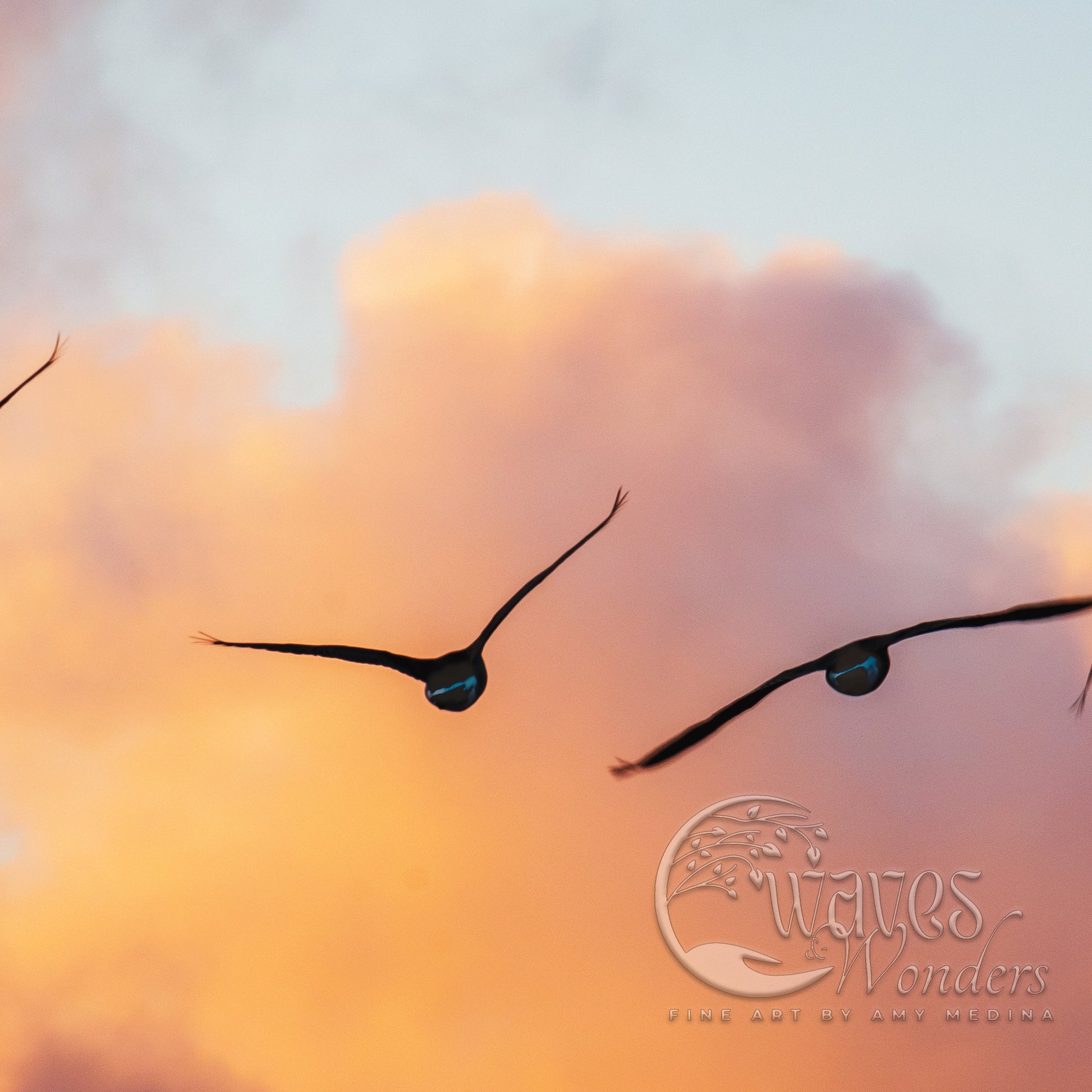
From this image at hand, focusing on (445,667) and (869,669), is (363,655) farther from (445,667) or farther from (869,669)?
(869,669)

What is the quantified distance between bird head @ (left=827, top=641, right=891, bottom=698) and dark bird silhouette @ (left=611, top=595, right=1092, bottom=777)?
0.05 ft

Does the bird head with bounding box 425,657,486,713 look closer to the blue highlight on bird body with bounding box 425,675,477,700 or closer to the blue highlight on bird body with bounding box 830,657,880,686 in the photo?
the blue highlight on bird body with bounding box 425,675,477,700

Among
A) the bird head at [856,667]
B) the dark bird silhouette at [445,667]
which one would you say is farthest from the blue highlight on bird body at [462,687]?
the bird head at [856,667]

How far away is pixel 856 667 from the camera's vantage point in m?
36.6

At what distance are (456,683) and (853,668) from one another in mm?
10211

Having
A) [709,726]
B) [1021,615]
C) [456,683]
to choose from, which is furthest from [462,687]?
[1021,615]

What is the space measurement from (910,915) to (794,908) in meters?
4.35

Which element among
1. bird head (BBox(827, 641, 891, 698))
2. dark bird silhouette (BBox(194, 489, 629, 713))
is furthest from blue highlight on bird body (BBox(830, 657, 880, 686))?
dark bird silhouette (BBox(194, 489, 629, 713))

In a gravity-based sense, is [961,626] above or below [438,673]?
below

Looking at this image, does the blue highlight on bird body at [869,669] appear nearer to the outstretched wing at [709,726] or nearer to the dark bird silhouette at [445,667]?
the outstretched wing at [709,726]

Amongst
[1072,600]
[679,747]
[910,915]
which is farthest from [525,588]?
[910,915]

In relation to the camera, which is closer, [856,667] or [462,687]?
[462,687]

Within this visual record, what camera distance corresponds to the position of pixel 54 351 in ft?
84.9

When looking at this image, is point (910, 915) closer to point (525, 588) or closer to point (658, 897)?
point (658, 897)
